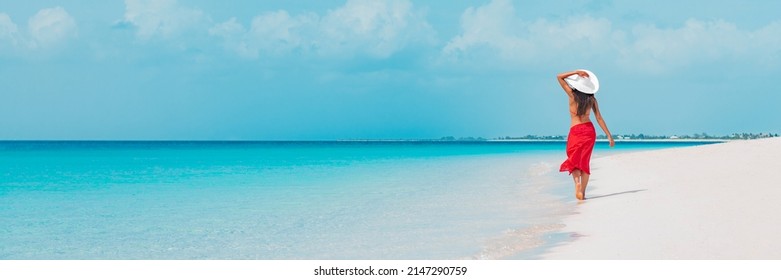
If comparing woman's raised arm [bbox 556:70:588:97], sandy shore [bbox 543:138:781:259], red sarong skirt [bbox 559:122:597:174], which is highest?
woman's raised arm [bbox 556:70:588:97]

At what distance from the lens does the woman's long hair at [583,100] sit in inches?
337

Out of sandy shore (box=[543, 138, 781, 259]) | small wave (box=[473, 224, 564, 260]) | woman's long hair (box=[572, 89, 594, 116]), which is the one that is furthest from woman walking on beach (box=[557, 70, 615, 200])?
small wave (box=[473, 224, 564, 260])

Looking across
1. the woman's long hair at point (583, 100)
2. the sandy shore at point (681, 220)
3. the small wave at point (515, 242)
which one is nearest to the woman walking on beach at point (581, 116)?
the woman's long hair at point (583, 100)

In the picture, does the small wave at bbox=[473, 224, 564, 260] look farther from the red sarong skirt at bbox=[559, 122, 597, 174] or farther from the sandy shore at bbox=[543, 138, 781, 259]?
the red sarong skirt at bbox=[559, 122, 597, 174]

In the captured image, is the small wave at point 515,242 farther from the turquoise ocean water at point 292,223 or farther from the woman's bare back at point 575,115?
the woman's bare back at point 575,115

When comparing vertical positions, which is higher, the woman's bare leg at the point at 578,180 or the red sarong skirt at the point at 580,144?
the red sarong skirt at the point at 580,144

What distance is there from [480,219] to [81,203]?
8.21 m

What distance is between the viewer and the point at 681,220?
734 cm

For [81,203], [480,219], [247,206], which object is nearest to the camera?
[480,219]

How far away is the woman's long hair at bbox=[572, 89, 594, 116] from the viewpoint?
855 cm

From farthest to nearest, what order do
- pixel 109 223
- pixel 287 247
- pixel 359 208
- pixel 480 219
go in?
1. pixel 359 208
2. pixel 109 223
3. pixel 480 219
4. pixel 287 247
